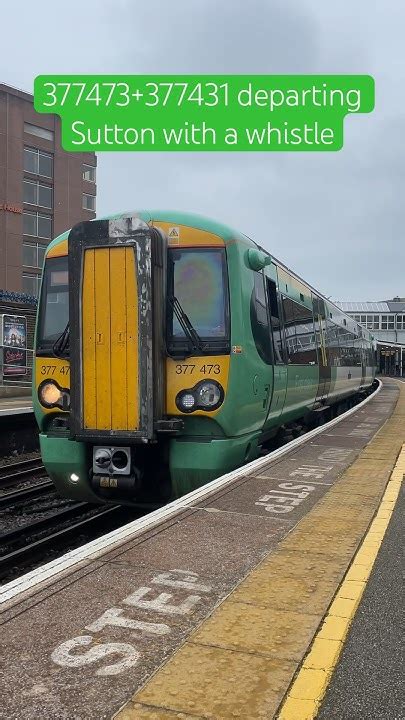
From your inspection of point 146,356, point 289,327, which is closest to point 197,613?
point 146,356

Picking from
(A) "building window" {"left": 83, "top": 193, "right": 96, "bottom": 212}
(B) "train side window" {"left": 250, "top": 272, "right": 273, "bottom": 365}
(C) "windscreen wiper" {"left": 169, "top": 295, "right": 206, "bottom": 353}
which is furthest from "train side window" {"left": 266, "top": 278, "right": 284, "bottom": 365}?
(A) "building window" {"left": 83, "top": 193, "right": 96, "bottom": 212}

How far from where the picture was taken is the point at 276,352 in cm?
810

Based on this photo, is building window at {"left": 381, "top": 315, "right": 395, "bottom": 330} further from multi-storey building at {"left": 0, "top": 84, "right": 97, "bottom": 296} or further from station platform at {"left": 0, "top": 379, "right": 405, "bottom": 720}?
station platform at {"left": 0, "top": 379, "right": 405, "bottom": 720}

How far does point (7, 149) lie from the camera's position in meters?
41.6

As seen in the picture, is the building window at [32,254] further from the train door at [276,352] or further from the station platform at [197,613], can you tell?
the station platform at [197,613]

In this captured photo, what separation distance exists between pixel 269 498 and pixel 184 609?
2.58m

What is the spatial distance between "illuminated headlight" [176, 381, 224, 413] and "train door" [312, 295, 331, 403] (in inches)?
239

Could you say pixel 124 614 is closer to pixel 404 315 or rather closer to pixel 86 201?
pixel 86 201

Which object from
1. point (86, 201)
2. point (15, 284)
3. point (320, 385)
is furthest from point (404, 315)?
point (320, 385)

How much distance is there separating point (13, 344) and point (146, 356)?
1969 cm

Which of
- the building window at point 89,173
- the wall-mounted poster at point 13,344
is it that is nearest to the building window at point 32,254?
the building window at point 89,173

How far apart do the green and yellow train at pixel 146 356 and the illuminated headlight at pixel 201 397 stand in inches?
0.4

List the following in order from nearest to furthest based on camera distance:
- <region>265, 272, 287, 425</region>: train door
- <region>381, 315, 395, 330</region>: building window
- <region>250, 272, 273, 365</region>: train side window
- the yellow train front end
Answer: the yellow train front end < <region>250, 272, 273, 365</region>: train side window < <region>265, 272, 287, 425</region>: train door < <region>381, 315, 395, 330</region>: building window

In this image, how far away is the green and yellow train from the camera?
20.0ft
